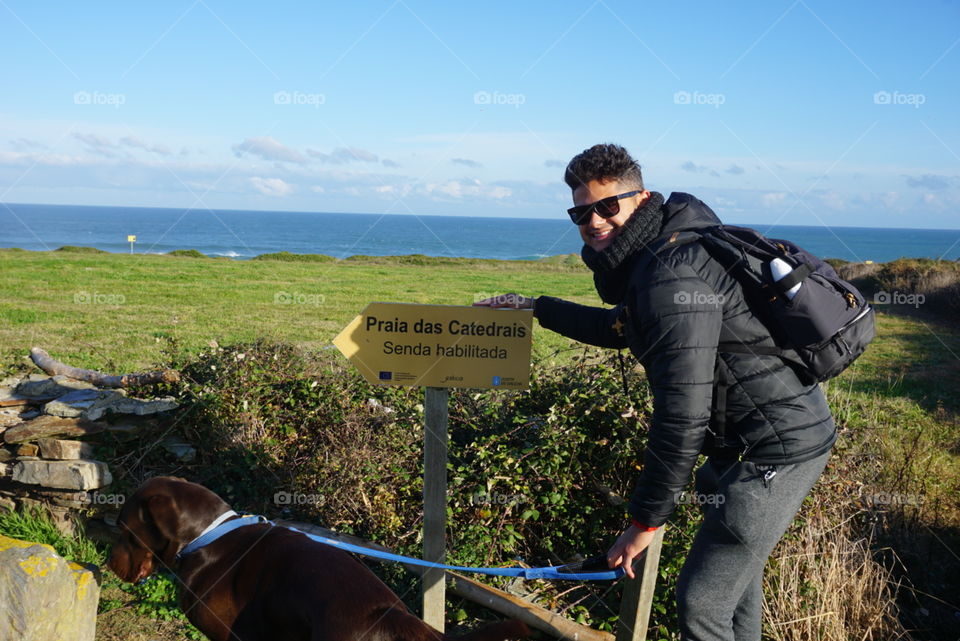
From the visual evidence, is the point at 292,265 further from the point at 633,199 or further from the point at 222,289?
the point at 633,199

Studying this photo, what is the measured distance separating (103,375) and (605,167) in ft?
18.8

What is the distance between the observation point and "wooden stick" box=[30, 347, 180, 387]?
5918 mm

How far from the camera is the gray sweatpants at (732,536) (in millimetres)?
2480

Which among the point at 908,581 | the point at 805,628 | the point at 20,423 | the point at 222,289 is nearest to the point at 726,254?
the point at 805,628

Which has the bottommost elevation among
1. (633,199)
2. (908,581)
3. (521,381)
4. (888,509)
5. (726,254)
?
(908,581)

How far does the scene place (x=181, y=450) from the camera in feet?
17.5

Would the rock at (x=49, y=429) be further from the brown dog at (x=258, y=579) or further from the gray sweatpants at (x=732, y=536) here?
the gray sweatpants at (x=732, y=536)

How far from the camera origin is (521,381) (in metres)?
3.32

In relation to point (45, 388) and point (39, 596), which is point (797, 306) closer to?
point (39, 596)

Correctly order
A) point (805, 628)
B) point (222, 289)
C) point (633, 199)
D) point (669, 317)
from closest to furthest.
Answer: point (669, 317), point (633, 199), point (805, 628), point (222, 289)

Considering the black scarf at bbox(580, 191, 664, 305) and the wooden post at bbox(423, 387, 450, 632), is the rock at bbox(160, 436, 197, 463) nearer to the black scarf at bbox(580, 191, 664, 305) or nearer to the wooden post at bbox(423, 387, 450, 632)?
the wooden post at bbox(423, 387, 450, 632)

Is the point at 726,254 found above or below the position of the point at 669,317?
above

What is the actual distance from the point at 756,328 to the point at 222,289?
18.5m

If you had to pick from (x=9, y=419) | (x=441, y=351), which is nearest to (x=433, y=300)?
(x=9, y=419)
